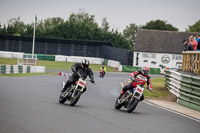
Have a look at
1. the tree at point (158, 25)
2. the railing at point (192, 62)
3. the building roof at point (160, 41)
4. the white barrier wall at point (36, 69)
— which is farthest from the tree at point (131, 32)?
the railing at point (192, 62)

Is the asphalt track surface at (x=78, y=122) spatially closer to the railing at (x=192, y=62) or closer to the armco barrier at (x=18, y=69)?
the railing at (x=192, y=62)

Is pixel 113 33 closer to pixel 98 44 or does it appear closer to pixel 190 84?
pixel 98 44

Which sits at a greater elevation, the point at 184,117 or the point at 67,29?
the point at 67,29

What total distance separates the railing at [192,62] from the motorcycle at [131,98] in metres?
5.19

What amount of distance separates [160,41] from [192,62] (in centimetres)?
5778

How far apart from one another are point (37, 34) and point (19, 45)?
3171 cm

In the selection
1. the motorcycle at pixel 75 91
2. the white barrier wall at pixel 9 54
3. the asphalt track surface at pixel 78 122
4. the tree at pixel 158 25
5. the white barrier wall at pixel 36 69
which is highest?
the tree at pixel 158 25

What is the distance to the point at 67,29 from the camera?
104688 mm

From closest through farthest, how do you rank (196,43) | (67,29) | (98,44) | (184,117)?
(184,117) → (196,43) → (98,44) → (67,29)

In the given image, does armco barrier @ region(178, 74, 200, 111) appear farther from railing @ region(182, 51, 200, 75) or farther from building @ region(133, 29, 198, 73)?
building @ region(133, 29, 198, 73)

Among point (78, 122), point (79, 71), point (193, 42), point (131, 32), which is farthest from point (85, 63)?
point (131, 32)

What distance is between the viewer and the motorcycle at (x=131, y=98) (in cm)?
1410

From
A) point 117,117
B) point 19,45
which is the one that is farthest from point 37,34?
point 117,117

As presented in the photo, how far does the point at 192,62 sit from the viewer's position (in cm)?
2005
